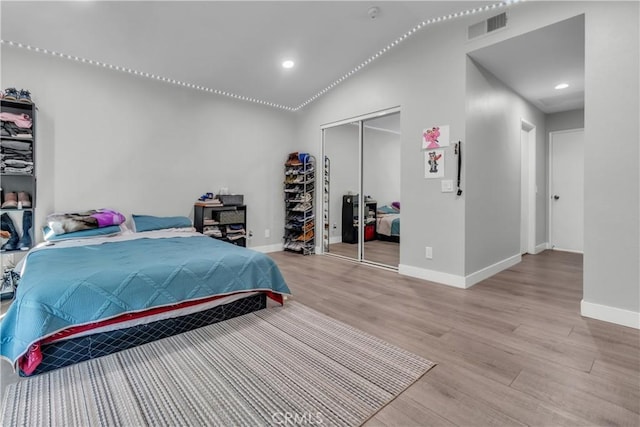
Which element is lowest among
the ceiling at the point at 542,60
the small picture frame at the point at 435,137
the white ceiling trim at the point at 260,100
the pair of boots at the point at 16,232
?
the pair of boots at the point at 16,232

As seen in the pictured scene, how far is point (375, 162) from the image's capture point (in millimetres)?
4484

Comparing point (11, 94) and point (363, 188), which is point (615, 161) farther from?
point (11, 94)

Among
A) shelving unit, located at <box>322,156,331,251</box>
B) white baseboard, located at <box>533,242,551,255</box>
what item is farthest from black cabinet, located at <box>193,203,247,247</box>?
white baseboard, located at <box>533,242,551,255</box>

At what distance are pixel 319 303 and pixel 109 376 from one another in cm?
165

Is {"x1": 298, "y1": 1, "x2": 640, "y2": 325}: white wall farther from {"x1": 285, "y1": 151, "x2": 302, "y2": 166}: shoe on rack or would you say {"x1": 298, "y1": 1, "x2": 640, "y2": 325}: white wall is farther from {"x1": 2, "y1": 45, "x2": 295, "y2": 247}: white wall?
{"x1": 2, "y1": 45, "x2": 295, "y2": 247}: white wall

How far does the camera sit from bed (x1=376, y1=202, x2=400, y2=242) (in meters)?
4.40

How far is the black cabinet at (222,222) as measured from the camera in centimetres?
427

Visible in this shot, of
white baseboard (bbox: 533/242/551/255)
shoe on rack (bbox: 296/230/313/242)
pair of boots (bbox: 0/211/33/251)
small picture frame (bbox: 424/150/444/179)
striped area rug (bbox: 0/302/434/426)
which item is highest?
small picture frame (bbox: 424/150/444/179)

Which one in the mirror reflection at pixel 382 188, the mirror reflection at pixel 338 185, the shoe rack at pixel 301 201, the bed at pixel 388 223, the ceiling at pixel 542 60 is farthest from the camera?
the shoe rack at pixel 301 201

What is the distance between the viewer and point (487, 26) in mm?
3031

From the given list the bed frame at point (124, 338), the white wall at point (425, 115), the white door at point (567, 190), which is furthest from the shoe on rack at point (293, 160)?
the white door at point (567, 190)

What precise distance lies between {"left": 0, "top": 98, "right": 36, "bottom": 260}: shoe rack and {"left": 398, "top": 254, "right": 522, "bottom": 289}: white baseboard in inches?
167

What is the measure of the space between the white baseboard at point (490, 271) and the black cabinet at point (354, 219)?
170 cm

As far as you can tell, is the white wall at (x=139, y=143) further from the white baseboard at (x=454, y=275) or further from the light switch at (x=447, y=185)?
the light switch at (x=447, y=185)
